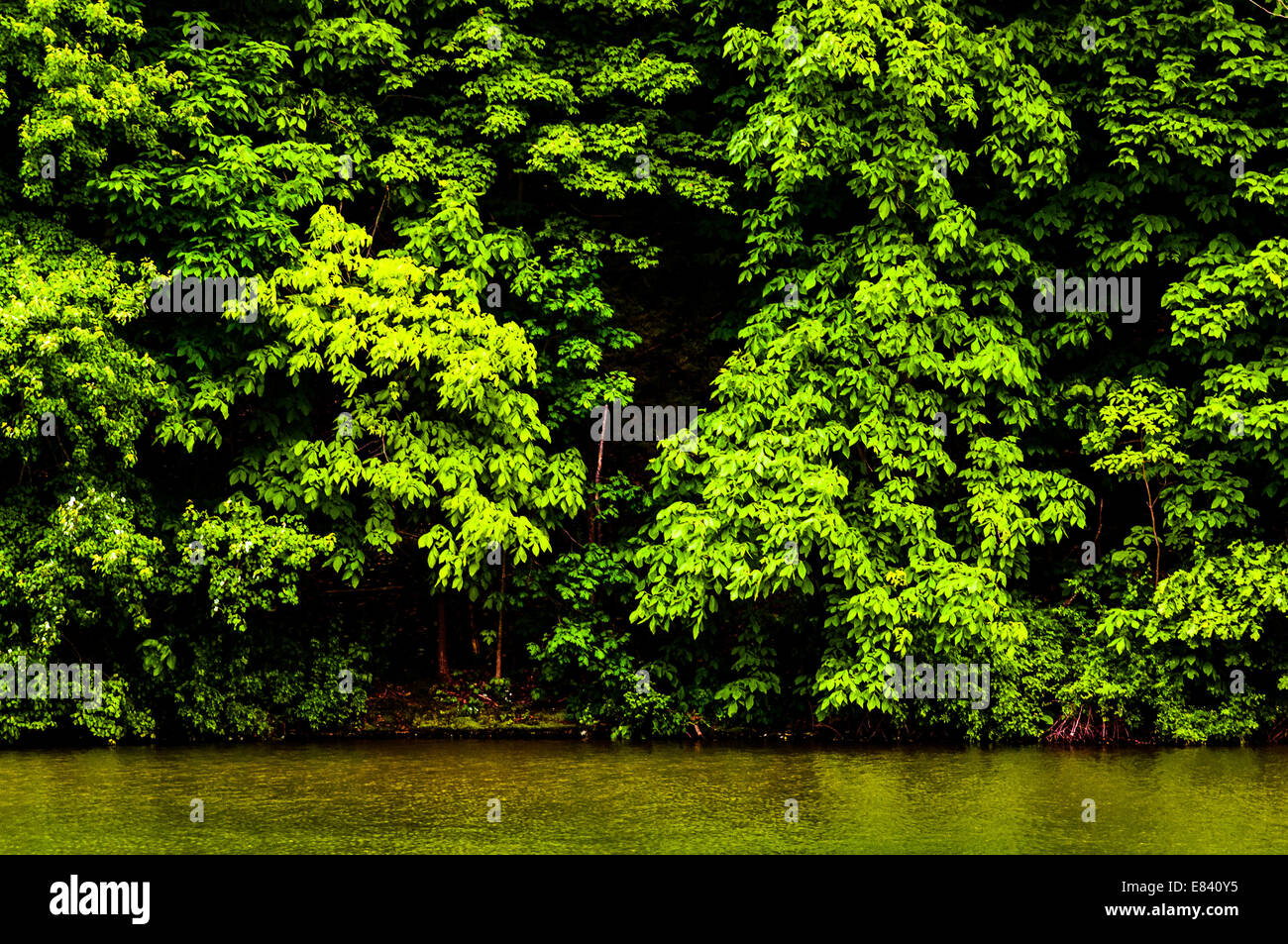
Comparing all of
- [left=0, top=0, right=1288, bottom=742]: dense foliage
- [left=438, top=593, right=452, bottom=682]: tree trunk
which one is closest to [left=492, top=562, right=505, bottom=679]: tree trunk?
[left=0, top=0, right=1288, bottom=742]: dense foliage

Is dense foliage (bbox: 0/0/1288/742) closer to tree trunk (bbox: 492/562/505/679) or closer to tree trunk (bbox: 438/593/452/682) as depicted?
tree trunk (bbox: 438/593/452/682)

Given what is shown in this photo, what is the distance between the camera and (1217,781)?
12.1 metres

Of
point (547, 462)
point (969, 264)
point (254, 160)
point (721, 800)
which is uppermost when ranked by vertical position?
point (254, 160)

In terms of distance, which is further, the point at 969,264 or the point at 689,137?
the point at 689,137

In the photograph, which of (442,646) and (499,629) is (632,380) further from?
(442,646)

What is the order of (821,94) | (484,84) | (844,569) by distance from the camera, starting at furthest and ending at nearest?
(484,84), (821,94), (844,569)

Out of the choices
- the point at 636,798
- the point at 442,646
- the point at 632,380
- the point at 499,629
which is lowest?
the point at 636,798

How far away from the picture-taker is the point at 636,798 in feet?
38.1

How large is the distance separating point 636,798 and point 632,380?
644cm

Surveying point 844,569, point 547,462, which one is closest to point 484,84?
point 547,462

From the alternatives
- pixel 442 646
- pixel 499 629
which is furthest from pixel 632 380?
pixel 442 646

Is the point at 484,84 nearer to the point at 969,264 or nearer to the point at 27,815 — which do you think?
the point at 969,264

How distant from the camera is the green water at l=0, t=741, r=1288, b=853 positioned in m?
9.86

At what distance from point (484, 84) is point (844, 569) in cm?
739
